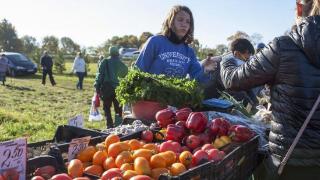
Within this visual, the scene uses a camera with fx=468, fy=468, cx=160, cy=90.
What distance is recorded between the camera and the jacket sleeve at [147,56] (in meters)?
4.14

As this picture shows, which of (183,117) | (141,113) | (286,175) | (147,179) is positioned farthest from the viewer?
(141,113)

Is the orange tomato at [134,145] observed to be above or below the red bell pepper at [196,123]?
below

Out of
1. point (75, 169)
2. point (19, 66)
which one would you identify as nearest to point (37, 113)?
point (75, 169)

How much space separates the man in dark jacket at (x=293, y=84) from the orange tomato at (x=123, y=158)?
71 cm

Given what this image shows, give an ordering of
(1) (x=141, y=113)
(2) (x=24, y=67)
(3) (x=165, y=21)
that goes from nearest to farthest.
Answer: (1) (x=141, y=113) < (3) (x=165, y=21) < (2) (x=24, y=67)

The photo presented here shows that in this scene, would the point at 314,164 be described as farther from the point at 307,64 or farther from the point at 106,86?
the point at 106,86

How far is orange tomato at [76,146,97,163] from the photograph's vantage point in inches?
96.2

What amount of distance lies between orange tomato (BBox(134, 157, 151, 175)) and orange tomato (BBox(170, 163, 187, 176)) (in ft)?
0.36

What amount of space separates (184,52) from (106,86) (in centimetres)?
439

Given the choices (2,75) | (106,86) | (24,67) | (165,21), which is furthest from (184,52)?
(24,67)

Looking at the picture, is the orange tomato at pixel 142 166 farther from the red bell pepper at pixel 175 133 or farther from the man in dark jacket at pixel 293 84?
the man in dark jacket at pixel 293 84

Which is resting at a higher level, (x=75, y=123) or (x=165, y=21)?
(x=165, y=21)

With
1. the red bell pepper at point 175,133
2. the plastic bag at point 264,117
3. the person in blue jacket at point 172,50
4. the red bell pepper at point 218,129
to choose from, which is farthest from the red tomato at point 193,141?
the person in blue jacket at point 172,50

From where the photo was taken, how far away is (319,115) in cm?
236
